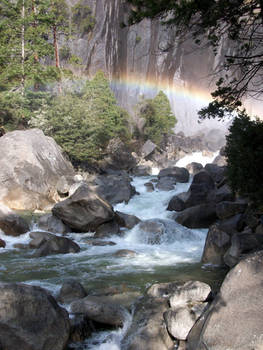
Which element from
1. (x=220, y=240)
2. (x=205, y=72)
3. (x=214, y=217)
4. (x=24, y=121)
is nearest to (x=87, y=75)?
(x=24, y=121)

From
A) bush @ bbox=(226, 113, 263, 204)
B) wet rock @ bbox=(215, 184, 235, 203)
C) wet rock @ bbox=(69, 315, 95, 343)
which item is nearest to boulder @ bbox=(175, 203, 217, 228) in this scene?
wet rock @ bbox=(215, 184, 235, 203)

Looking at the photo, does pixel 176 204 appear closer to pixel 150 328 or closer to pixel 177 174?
pixel 177 174

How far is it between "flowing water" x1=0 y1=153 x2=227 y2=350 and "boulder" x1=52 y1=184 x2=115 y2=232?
1.34 feet

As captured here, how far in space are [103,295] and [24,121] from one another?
2101 centimetres

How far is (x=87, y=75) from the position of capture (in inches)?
1649

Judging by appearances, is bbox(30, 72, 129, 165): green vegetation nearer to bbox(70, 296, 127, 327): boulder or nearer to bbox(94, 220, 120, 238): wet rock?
bbox(94, 220, 120, 238): wet rock

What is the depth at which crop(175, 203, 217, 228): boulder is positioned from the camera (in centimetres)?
1294

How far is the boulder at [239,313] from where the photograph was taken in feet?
11.9

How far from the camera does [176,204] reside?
53.4 ft

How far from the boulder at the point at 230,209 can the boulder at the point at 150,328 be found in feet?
20.6

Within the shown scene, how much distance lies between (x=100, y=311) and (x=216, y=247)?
4.54m

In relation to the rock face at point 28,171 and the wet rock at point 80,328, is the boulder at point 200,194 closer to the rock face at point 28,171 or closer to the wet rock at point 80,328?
the rock face at point 28,171

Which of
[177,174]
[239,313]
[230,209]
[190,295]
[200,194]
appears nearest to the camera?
[239,313]

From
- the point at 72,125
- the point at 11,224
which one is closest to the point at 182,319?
the point at 11,224
